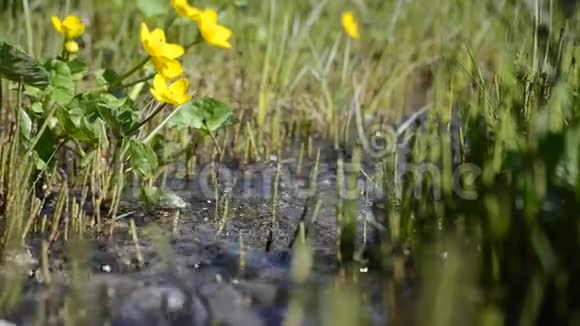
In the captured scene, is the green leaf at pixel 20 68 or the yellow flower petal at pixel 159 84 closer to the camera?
the green leaf at pixel 20 68

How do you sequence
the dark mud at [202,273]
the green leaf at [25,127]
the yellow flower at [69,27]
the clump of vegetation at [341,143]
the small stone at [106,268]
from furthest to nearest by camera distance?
1. the yellow flower at [69,27]
2. the green leaf at [25,127]
3. the small stone at [106,268]
4. the dark mud at [202,273]
5. the clump of vegetation at [341,143]

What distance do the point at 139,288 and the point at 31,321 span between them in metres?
0.21

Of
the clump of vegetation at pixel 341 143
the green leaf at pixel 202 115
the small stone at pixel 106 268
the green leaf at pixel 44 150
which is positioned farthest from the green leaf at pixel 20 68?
the small stone at pixel 106 268

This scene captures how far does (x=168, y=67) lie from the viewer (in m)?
2.08

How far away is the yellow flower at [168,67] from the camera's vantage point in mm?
2072

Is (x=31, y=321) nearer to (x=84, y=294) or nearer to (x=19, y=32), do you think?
(x=84, y=294)

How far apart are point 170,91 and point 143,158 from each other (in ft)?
0.56

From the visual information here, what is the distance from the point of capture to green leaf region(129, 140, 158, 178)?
202cm

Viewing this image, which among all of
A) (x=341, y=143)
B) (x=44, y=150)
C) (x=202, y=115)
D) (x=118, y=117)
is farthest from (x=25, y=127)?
(x=341, y=143)

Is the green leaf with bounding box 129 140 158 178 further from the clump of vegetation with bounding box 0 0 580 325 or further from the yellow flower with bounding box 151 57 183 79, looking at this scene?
the yellow flower with bounding box 151 57 183 79

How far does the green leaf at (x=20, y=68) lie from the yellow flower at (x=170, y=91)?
0.81ft

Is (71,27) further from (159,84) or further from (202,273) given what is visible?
(202,273)

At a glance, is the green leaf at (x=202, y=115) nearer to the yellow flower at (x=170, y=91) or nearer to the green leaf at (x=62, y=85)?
the yellow flower at (x=170, y=91)

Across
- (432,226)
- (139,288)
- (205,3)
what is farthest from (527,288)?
(205,3)
